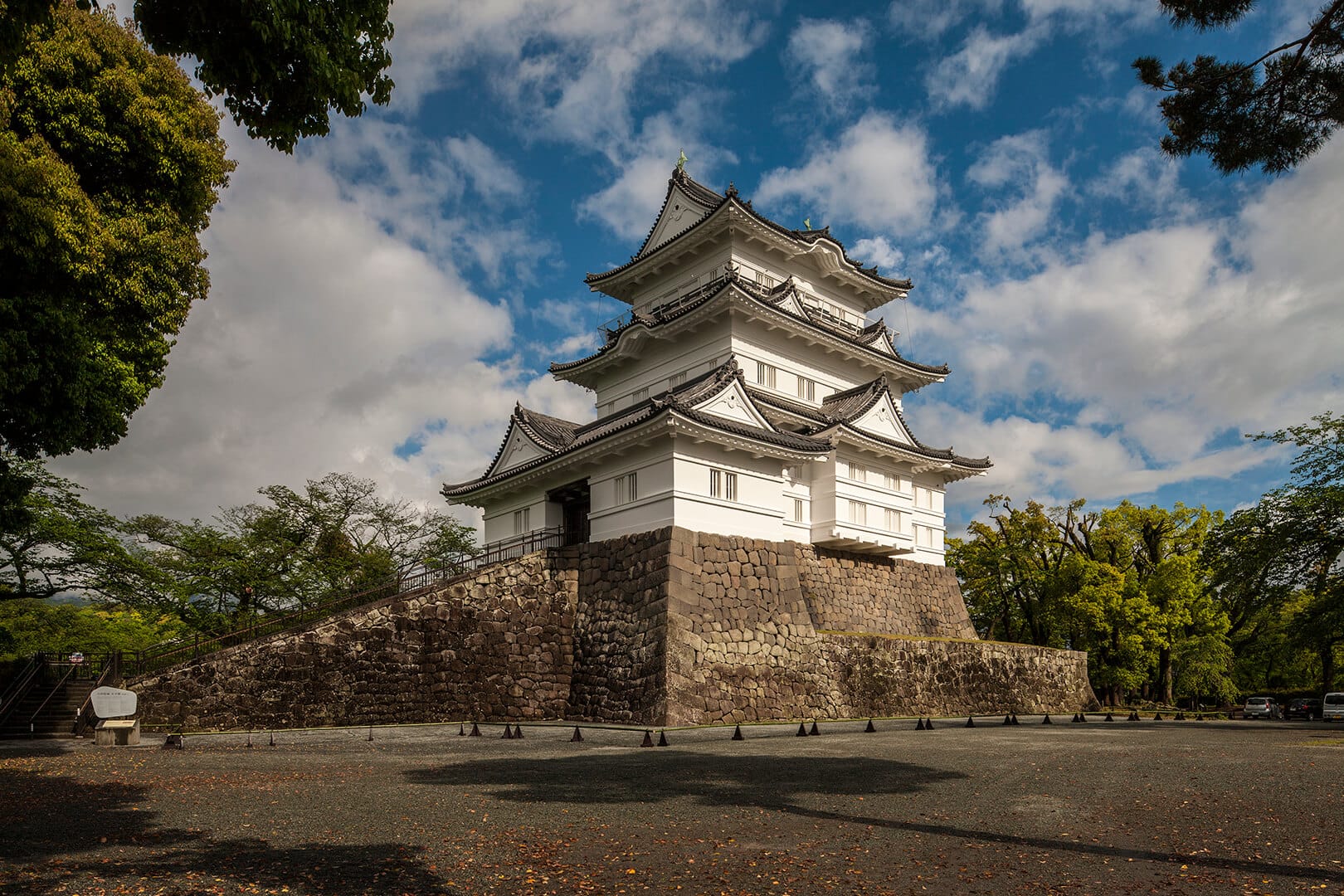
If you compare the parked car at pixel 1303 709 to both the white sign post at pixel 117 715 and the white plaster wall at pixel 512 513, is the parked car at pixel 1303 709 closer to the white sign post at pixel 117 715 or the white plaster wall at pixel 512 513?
the white plaster wall at pixel 512 513

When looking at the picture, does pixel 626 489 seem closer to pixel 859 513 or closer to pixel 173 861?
pixel 859 513

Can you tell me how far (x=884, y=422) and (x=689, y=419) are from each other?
36.9ft

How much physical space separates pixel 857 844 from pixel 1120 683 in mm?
38692

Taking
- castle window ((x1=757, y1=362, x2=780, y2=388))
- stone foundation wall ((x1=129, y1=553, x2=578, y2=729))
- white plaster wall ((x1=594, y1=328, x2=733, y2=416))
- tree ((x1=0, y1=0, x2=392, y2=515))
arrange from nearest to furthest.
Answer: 1. tree ((x1=0, y1=0, x2=392, y2=515))
2. stone foundation wall ((x1=129, y1=553, x2=578, y2=729))
3. white plaster wall ((x1=594, y1=328, x2=733, y2=416))
4. castle window ((x1=757, y1=362, x2=780, y2=388))

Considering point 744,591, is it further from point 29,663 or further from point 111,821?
point 29,663

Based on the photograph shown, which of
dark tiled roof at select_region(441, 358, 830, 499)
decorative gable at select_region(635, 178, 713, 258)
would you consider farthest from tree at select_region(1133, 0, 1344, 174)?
decorative gable at select_region(635, 178, 713, 258)

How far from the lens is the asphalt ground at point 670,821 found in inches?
242

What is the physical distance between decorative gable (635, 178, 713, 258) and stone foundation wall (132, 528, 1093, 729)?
15.5 meters

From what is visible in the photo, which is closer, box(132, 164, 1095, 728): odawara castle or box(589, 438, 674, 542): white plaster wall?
box(132, 164, 1095, 728): odawara castle

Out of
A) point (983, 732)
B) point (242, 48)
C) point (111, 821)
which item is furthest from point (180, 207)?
point (983, 732)

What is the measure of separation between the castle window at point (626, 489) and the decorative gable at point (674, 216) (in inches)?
527

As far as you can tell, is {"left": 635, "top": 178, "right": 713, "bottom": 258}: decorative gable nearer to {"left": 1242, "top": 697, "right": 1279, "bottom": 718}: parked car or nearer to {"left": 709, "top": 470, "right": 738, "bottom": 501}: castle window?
{"left": 709, "top": 470, "right": 738, "bottom": 501}: castle window

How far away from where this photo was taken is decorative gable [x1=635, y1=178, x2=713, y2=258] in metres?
33.0

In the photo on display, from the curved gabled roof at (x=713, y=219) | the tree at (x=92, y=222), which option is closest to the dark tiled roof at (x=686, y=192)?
the curved gabled roof at (x=713, y=219)
